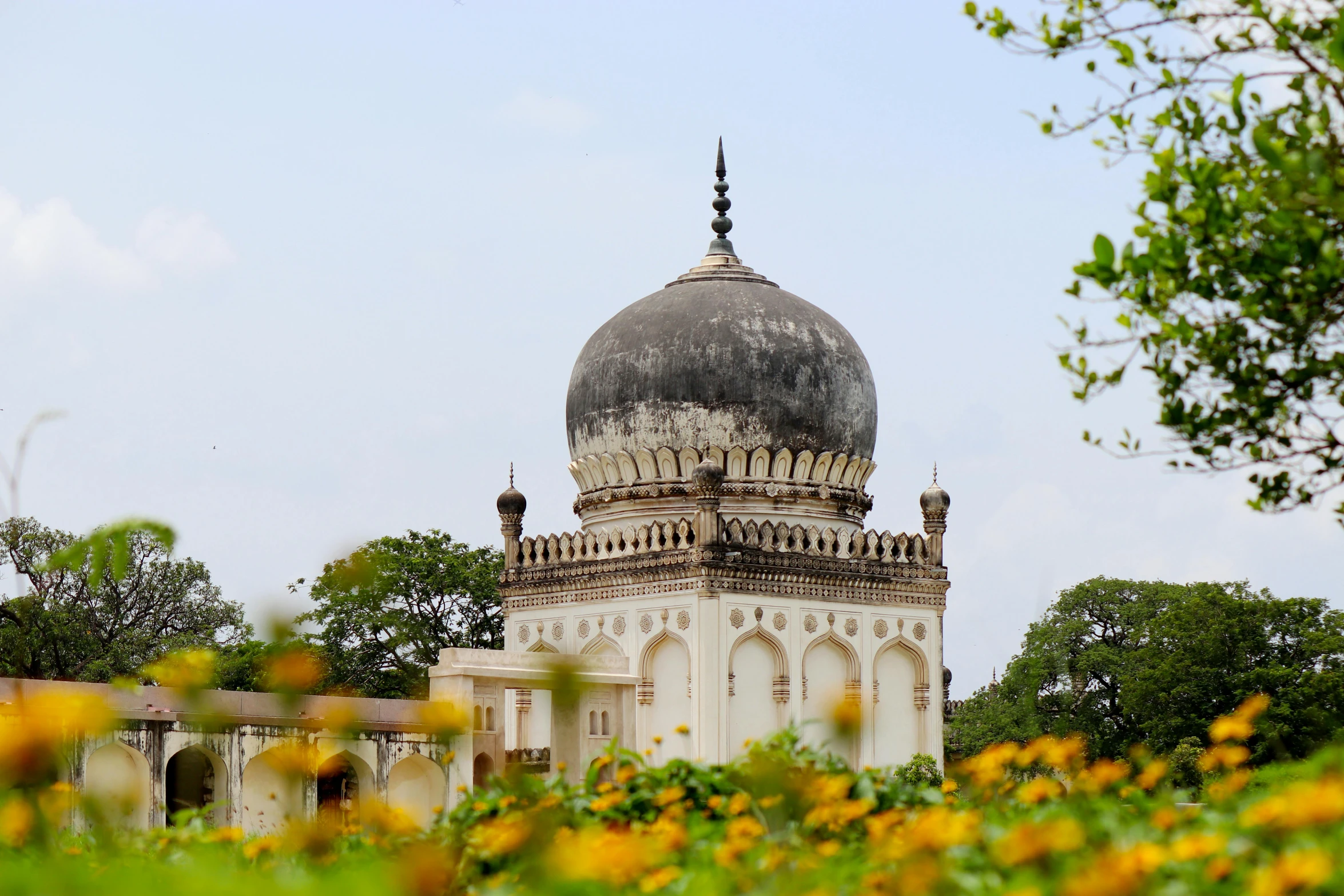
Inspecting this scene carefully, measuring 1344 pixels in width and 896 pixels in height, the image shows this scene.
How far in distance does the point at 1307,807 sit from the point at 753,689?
1844 cm

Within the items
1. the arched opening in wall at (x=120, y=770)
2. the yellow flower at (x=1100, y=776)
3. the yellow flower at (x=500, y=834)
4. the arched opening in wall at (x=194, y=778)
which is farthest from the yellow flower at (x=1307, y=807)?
the arched opening in wall at (x=194, y=778)

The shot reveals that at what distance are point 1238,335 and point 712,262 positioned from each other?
57.4ft

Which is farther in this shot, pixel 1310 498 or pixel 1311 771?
pixel 1310 498

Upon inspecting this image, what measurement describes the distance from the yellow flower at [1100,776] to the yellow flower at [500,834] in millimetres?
1866

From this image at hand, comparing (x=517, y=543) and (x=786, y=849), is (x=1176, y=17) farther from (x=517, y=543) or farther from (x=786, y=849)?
(x=517, y=543)

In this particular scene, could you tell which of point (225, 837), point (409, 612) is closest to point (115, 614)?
point (409, 612)

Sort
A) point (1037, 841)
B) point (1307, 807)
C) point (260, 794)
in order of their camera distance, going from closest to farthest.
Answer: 1. point (1307, 807)
2. point (1037, 841)
3. point (260, 794)

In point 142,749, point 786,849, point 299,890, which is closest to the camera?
point 299,890

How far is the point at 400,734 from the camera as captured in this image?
19297mm

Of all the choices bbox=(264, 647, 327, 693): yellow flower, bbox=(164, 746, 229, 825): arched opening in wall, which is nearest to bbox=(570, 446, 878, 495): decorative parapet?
bbox=(164, 746, 229, 825): arched opening in wall

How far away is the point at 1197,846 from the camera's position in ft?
15.0

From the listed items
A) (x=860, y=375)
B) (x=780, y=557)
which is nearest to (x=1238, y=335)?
(x=780, y=557)

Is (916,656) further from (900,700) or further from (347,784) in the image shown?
(347,784)

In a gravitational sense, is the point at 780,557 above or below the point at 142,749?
above
